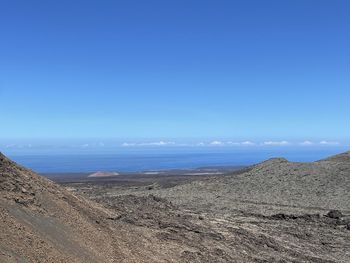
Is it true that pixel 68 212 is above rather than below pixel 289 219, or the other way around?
above

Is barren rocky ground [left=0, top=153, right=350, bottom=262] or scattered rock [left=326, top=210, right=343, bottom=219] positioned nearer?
barren rocky ground [left=0, top=153, right=350, bottom=262]

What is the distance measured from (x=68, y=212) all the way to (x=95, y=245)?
4.58ft

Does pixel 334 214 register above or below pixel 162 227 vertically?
below

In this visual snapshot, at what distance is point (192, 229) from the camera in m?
15.0

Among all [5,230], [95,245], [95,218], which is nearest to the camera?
[5,230]

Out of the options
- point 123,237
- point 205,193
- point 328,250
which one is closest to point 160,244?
point 123,237

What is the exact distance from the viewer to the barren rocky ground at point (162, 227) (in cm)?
963

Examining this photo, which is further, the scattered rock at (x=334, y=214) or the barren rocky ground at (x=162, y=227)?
the scattered rock at (x=334, y=214)

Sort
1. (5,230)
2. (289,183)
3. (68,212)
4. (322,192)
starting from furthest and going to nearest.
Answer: (289,183)
(322,192)
(68,212)
(5,230)

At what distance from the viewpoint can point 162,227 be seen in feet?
47.5

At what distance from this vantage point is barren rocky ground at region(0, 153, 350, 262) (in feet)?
31.6

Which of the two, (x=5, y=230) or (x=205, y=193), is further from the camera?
(x=205, y=193)

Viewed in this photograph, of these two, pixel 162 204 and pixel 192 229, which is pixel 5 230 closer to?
pixel 192 229

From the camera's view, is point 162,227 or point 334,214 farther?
point 334,214
